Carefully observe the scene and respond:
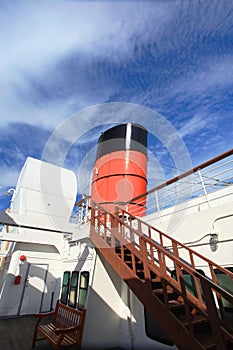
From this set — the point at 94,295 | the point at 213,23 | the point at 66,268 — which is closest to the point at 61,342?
the point at 94,295

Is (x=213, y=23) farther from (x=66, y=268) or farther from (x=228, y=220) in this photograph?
(x=66, y=268)

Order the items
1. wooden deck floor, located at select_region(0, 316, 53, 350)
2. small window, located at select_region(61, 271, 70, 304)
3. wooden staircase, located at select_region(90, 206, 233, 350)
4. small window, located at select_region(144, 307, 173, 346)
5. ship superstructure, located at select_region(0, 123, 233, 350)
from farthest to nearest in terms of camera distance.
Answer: small window, located at select_region(61, 271, 70, 304) → wooden deck floor, located at select_region(0, 316, 53, 350) → small window, located at select_region(144, 307, 173, 346) → ship superstructure, located at select_region(0, 123, 233, 350) → wooden staircase, located at select_region(90, 206, 233, 350)

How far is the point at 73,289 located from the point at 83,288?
0.52 metres

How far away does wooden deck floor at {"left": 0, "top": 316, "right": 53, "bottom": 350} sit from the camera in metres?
3.43

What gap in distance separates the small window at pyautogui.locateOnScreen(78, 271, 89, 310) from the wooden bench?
388mm

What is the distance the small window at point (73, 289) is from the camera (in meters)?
4.66

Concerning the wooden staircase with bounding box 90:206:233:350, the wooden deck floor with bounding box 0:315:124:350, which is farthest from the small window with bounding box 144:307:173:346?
the wooden deck floor with bounding box 0:315:124:350

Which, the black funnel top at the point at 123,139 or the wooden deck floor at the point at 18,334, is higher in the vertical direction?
the black funnel top at the point at 123,139

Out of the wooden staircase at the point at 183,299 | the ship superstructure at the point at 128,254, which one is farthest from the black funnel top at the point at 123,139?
the wooden staircase at the point at 183,299

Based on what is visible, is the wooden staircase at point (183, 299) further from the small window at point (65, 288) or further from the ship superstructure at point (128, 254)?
the small window at point (65, 288)

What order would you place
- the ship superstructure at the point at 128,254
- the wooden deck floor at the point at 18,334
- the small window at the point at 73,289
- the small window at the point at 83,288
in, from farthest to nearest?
the small window at the point at 73,289, the small window at the point at 83,288, the wooden deck floor at the point at 18,334, the ship superstructure at the point at 128,254

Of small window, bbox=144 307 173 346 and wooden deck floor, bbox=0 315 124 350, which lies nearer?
small window, bbox=144 307 173 346

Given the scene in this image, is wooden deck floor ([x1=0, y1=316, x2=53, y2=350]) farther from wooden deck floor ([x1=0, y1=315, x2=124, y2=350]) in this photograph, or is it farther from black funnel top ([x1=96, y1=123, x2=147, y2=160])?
black funnel top ([x1=96, y1=123, x2=147, y2=160])

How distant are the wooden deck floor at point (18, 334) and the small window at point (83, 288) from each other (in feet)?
3.08
